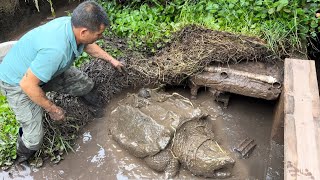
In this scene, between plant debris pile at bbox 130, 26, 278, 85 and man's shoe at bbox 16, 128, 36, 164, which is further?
plant debris pile at bbox 130, 26, 278, 85

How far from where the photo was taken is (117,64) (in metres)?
5.19

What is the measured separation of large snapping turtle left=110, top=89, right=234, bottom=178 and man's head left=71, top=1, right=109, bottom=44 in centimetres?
143

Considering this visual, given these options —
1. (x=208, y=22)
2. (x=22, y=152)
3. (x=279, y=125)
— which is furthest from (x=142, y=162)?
(x=208, y=22)

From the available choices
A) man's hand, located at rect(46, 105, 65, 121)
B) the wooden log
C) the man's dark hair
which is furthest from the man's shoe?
the wooden log

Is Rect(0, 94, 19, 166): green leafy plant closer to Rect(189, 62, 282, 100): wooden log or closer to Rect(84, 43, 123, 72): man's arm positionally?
Rect(84, 43, 123, 72): man's arm

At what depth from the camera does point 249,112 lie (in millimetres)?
5504

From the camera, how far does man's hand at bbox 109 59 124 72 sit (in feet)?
16.8

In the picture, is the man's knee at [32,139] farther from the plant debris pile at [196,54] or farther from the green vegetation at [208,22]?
the plant debris pile at [196,54]

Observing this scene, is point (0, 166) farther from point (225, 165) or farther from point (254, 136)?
point (254, 136)

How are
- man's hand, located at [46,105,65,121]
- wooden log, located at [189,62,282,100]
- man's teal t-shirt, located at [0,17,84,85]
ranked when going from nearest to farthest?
1. man's teal t-shirt, located at [0,17,84,85]
2. man's hand, located at [46,105,65,121]
3. wooden log, located at [189,62,282,100]

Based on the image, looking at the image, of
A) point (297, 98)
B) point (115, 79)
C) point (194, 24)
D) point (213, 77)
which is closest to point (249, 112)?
point (213, 77)

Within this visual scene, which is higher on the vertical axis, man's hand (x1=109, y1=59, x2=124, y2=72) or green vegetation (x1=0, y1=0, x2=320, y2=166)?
green vegetation (x1=0, y1=0, x2=320, y2=166)

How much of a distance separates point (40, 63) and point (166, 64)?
7.05 ft

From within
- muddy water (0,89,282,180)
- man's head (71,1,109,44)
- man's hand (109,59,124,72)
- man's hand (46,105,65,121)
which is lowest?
muddy water (0,89,282,180)
